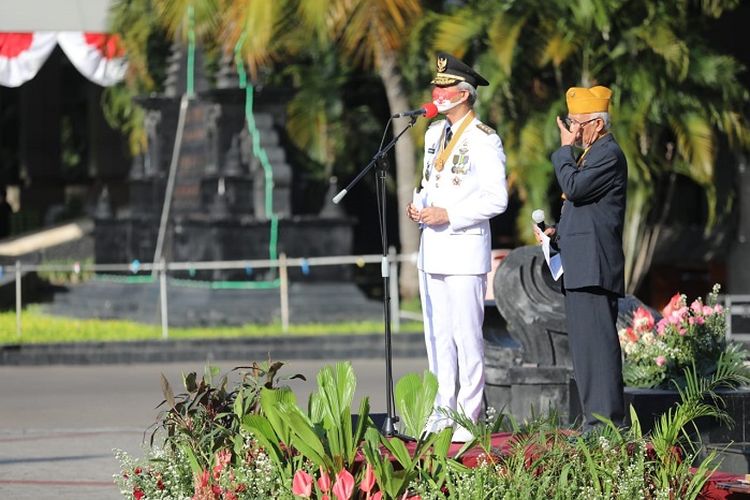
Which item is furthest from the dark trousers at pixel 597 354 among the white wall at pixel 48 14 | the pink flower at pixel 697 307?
Answer: the white wall at pixel 48 14

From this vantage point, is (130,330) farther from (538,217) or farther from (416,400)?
(416,400)

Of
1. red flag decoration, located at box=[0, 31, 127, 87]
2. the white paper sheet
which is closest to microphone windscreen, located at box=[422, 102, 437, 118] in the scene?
the white paper sheet

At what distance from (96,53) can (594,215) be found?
818 inches

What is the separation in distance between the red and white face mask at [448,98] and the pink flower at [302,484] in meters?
2.52

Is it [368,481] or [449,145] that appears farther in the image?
[449,145]

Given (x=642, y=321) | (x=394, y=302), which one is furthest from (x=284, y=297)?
(x=642, y=321)

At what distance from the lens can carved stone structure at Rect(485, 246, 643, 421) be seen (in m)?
10.8

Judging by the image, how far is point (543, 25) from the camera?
2248 cm

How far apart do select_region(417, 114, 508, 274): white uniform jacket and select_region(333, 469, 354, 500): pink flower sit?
225 cm

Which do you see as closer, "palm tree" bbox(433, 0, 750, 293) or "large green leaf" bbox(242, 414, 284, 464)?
"large green leaf" bbox(242, 414, 284, 464)

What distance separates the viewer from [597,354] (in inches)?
324

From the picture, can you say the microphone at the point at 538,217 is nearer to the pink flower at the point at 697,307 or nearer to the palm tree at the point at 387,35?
the pink flower at the point at 697,307

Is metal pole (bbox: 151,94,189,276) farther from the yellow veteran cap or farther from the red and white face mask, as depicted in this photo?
the yellow veteran cap

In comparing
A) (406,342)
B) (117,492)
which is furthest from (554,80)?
(117,492)
